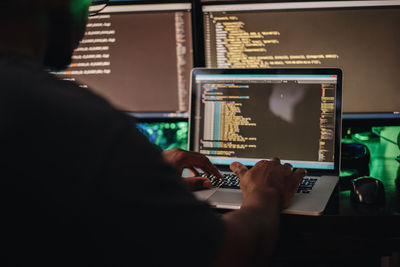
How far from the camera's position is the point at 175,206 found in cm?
43

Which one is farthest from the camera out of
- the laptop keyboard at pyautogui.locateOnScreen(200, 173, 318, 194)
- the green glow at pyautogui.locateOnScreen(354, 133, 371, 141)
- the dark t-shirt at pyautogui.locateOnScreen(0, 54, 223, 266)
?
the green glow at pyautogui.locateOnScreen(354, 133, 371, 141)

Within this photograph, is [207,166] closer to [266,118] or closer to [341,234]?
[266,118]

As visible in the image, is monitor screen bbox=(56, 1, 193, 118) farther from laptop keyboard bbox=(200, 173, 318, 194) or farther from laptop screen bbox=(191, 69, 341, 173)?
laptop keyboard bbox=(200, 173, 318, 194)

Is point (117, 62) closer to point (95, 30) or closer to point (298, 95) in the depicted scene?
point (95, 30)

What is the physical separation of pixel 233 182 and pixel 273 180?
0.29 metres

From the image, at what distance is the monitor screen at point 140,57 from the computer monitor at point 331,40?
14 centimetres

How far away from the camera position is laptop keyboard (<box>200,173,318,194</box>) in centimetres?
103

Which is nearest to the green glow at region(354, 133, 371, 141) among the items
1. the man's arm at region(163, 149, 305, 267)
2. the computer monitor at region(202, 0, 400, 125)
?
the computer monitor at region(202, 0, 400, 125)

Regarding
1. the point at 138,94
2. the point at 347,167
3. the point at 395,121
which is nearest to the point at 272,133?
the point at 347,167

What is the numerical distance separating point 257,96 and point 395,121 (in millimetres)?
466

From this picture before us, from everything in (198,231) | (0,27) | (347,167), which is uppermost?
(0,27)

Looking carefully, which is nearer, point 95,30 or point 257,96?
point 257,96

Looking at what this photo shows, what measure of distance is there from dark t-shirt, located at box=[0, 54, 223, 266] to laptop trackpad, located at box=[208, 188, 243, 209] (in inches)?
18.9

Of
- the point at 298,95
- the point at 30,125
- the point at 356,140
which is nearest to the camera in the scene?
the point at 30,125
